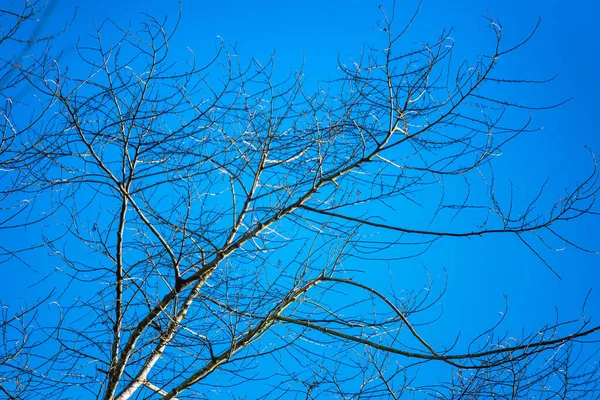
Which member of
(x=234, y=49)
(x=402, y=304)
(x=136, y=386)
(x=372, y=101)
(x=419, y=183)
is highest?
(x=234, y=49)

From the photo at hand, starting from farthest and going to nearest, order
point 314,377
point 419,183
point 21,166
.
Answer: point 314,377, point 419,183, point 21,166

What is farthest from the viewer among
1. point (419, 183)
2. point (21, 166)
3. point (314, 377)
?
point (314, 377)

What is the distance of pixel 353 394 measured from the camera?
3619 mm

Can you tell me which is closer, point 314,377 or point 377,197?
point 377,197

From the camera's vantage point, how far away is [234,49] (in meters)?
3.62

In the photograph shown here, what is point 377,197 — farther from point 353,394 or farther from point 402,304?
point 353,394

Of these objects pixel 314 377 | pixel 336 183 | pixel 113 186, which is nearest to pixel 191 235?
pixel 113 186

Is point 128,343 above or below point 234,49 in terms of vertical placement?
below

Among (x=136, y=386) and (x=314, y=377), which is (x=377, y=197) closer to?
(x=314, y=377)

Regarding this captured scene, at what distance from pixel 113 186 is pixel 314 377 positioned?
5.33 feet

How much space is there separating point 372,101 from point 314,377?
5.46ft

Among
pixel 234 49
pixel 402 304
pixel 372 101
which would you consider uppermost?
pixel 234 49

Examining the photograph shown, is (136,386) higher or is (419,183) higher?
(419,183)

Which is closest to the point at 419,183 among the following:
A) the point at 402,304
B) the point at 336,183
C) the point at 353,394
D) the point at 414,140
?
the point at 414,140
